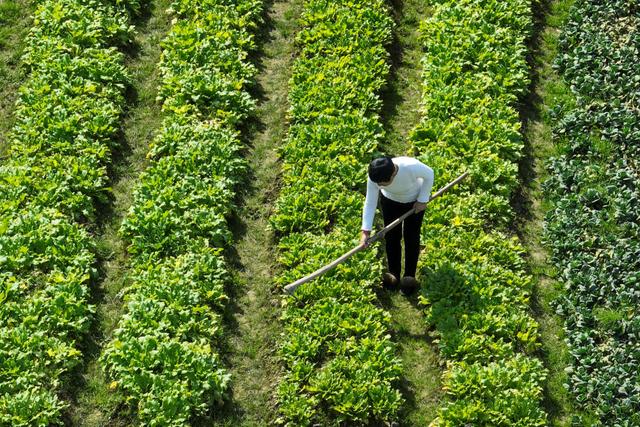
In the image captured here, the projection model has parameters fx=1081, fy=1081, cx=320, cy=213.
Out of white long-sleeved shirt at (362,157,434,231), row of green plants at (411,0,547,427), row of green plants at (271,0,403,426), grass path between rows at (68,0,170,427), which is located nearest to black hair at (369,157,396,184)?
white long-sleeved shirt at (362,157,434,231)

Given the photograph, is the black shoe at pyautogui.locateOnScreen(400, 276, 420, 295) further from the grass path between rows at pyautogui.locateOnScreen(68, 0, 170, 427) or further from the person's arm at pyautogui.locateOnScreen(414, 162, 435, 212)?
the grass path between rows at pyautogui.locateOnScreen(68, 0, 170, 427)

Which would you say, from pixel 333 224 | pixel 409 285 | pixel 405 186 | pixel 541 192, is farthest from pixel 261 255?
pixel 541 192

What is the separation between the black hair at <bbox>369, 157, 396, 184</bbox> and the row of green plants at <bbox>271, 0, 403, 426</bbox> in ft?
5.78

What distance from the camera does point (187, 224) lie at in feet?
43.5

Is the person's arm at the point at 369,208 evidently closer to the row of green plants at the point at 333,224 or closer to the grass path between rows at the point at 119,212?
the row of green plants at the point at 333,224

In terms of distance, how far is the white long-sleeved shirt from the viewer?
11719 mm

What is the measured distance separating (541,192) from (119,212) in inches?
216

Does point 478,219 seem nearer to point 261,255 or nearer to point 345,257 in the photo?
point 345,257

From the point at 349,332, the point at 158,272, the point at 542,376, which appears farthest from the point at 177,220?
the point at 542,376

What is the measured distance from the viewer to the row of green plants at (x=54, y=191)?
1188cm

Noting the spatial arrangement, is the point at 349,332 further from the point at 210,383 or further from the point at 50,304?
the point at 50,304

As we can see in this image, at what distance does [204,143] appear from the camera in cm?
1420

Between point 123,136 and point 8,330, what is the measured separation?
12.1ft

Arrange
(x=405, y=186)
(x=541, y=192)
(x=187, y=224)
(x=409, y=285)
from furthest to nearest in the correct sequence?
(x=541, y=192), (x=187, y=224), (x=409, y=285), (x=405, y=186)
